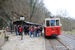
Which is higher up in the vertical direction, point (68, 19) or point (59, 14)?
point (59, 14)

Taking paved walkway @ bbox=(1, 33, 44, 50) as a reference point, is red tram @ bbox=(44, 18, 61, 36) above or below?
above

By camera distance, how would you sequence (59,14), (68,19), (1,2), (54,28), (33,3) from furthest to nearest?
(59,14), (68,19), (33,3), (54,28), (1,2)

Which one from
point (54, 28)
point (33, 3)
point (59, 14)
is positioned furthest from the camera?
point (59, 14)

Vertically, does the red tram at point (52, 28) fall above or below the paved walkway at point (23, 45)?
above

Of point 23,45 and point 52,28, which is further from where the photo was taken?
point 52,28

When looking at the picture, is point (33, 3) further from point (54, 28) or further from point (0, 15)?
point (0, 15)

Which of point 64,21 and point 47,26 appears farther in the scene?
point 64,21

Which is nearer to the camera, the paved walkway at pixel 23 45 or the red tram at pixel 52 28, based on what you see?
the paved walkway at pixel 23 45

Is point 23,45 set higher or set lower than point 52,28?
lower

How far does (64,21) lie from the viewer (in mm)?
43938

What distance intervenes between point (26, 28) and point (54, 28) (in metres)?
5.78

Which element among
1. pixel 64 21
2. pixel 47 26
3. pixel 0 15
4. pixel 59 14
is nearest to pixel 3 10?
pixel 0 15

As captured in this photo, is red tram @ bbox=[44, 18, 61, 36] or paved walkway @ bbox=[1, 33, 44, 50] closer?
paved walkway @ bbox=[1, 33, 44, 50]

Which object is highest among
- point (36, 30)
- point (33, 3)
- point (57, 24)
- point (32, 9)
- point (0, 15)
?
point (33, 3)
